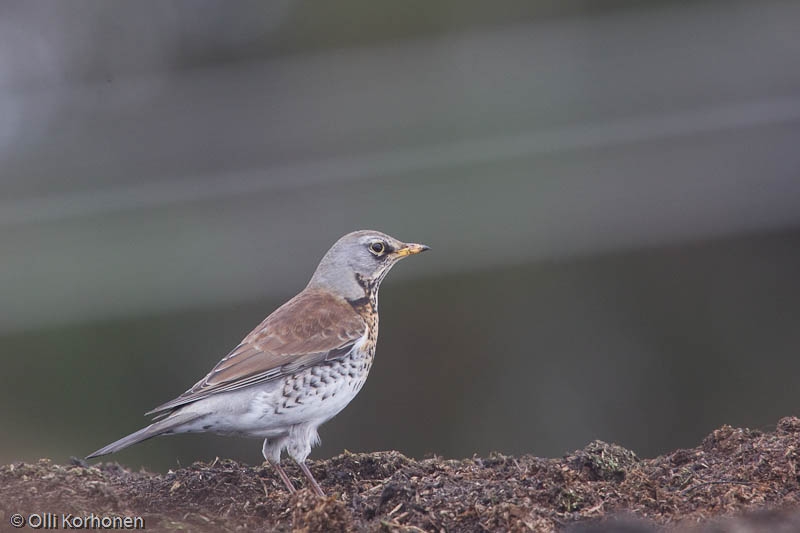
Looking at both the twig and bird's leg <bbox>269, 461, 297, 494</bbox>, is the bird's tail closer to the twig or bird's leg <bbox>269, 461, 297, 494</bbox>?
bird's leg <bbox>269, 461, 297, 494</bbox>

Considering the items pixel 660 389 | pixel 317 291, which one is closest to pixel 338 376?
pixel 317 291

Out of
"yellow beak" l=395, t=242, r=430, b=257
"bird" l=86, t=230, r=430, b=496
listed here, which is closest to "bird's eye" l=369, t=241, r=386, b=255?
"yellow beak" l=395, t=242, r=430, b=257

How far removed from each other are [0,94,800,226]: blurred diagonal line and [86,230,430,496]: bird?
17.0 feet

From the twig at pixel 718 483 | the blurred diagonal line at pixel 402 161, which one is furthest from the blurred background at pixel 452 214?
the twig at pixel 718 483

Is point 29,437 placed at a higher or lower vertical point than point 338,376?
lower

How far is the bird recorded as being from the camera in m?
5.01

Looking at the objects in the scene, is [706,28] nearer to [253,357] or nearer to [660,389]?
[660,389]

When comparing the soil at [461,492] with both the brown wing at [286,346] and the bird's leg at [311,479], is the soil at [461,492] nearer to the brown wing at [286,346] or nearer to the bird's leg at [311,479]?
the bird's leg at [311,479]

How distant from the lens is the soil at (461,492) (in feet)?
12.0

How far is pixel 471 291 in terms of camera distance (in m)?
10.1

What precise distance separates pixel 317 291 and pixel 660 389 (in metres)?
5.41

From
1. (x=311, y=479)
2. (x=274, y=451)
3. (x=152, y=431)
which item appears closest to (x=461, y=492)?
Result: (x=311, y=479)

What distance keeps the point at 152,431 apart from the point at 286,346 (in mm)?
924

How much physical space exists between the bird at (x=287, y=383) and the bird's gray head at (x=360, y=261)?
0.15m
